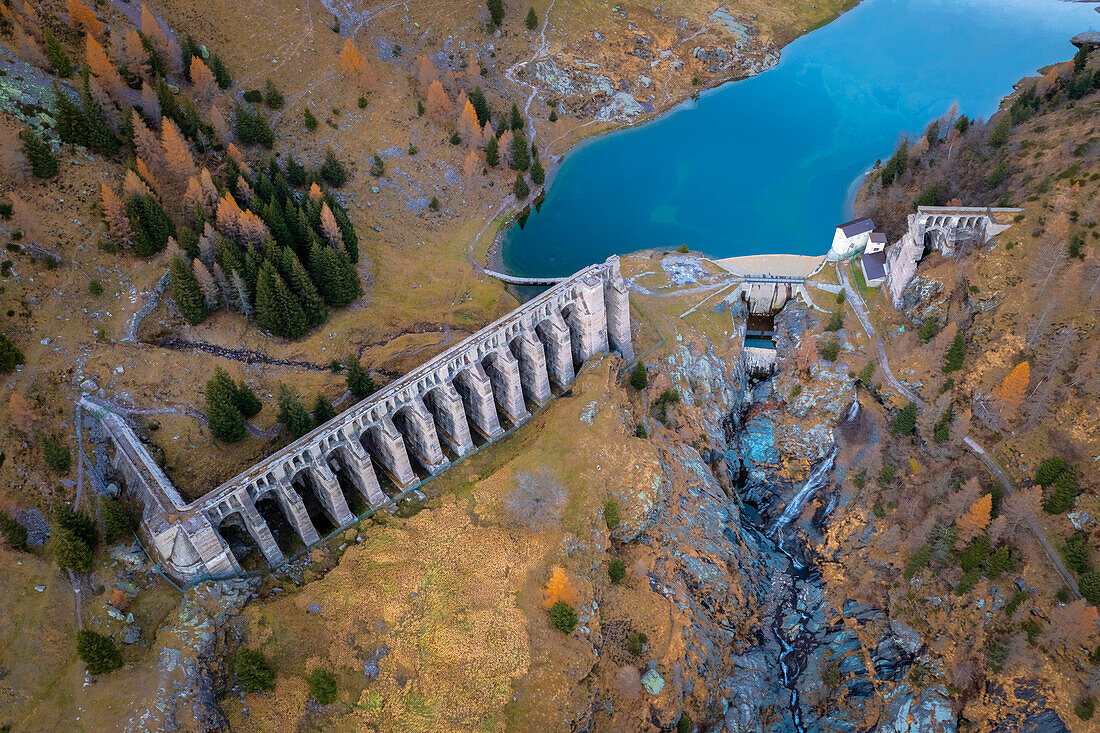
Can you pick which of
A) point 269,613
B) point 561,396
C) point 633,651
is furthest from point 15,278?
point 633,651

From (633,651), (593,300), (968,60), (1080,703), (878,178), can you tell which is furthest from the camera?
(968,60)

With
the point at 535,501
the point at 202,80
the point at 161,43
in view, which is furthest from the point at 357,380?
the point at 161,43

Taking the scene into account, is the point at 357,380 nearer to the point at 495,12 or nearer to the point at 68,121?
the point at 68,121

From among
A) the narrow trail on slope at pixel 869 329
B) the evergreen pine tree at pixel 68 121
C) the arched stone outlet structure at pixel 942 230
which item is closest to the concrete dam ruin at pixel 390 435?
the narrow trail on slope at pixel 869 329

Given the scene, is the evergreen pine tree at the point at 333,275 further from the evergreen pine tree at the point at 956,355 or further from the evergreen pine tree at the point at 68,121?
the evergreen pine tree at the point at 956,355

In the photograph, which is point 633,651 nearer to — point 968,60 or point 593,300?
point 593,300

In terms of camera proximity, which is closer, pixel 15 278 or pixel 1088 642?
pixel 1088 642

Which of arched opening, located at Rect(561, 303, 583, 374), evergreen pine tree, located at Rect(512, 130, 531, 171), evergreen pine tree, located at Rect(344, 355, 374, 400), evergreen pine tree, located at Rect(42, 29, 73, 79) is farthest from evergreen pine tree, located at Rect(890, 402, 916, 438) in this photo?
evergreen pine tree, located at Rect(42, 29, 73, 79)
